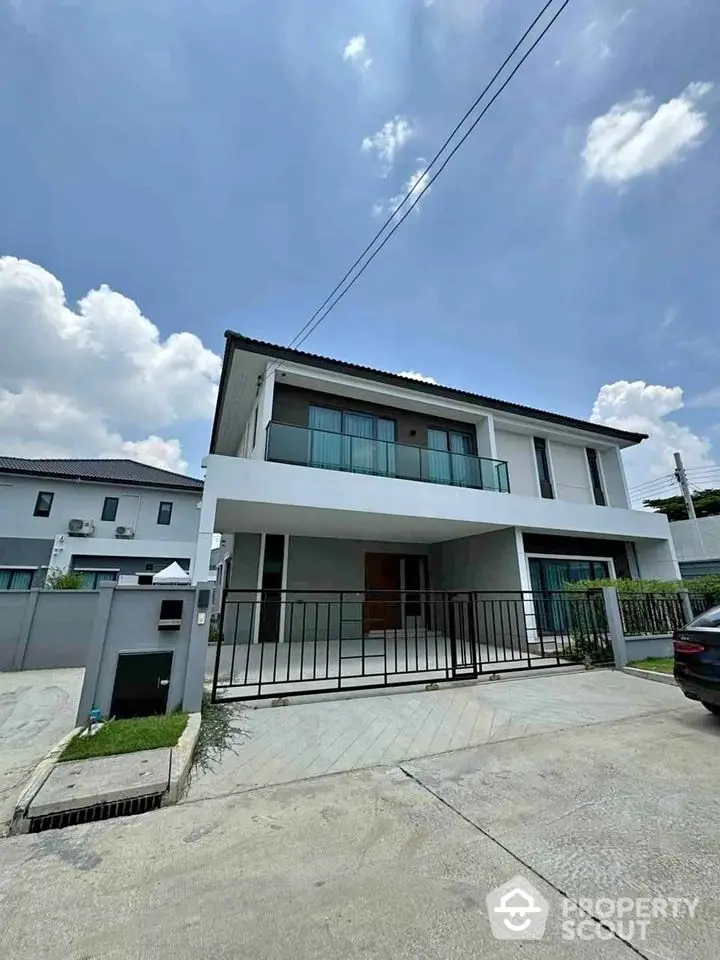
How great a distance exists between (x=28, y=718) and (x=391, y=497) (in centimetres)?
613

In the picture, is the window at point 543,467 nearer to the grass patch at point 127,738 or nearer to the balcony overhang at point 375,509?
the balcony overhang at point 375,509

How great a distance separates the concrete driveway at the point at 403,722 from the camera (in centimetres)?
337

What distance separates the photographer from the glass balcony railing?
7.69m

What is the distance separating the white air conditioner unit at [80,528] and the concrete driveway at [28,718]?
1154cm

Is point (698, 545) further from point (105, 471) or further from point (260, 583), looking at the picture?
point (105, 471)

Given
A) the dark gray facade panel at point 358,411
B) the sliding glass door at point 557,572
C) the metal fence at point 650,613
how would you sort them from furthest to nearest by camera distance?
1. the sliding glass door at point 557,572
2. the dark gray facade panel at point 358,411
3. the metal fence at point 650,613

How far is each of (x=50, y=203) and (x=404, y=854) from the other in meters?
10.8

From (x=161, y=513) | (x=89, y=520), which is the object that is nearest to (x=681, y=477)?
(x=161, y=513)

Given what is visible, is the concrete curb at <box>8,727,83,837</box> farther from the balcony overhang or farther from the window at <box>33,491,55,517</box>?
the window at <box>33,491,55,517</box>

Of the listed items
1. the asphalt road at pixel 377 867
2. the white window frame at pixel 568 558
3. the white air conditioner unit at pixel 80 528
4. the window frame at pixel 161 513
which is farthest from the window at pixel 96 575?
the asphalt road at pixel 377 867

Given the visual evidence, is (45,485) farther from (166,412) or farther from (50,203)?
(50,203)

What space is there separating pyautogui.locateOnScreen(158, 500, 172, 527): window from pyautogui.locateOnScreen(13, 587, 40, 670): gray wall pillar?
11.6m

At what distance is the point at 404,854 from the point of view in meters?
2.20

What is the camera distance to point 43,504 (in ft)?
55.5
